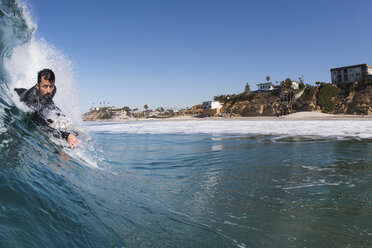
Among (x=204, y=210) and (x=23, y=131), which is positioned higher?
(x=23, y=131)

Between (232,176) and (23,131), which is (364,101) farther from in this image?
(23,131)

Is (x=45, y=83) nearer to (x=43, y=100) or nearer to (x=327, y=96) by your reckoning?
(x=43, y=100)

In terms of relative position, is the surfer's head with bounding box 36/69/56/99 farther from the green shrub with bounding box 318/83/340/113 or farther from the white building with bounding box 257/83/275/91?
the white building with bounding box 257/83/275/91

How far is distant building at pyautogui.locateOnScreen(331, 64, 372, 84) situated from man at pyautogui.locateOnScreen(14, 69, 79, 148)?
8400 cm

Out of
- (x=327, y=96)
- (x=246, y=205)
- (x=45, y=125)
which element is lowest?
(x=246, y=205)

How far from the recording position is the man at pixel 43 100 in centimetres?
439

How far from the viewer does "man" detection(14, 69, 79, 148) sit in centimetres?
439

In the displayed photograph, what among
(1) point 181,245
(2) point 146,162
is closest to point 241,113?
(2) point 146,162

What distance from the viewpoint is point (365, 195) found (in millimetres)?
4133

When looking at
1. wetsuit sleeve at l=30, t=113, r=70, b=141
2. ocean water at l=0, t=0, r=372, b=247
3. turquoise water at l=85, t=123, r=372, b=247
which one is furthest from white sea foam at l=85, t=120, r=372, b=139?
wetsuit sleeve at l=30, t=113, r=70, b=141

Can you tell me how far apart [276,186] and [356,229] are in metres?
2.00

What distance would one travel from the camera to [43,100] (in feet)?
14.7

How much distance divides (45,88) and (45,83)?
0.09 meters

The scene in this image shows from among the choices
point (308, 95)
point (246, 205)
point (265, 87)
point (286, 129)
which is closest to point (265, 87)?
point (265, 87)
